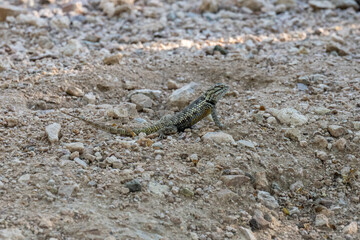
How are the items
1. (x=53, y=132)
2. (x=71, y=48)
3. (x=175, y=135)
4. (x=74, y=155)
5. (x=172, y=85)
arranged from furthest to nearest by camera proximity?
(x=71, y=48)
(x=172, y=85)
(x=175, y=135)
(x=53, y=132)
(x=74, y=155)

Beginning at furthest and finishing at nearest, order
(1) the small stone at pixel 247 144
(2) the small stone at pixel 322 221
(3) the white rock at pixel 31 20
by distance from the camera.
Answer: (3) the white rock at pixel 31 20 → (1) the small stone at pixel 247 144 → (2) the small stone at pixel 322 221

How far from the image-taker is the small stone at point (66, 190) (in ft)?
13.0

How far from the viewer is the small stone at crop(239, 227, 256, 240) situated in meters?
3.88

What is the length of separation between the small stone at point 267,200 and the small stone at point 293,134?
98 cm

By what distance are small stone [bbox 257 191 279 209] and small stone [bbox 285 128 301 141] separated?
0.98m

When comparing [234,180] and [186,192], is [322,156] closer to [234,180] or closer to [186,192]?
[234,180]

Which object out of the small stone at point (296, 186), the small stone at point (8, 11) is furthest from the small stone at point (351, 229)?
the small stone at point (8, 11)

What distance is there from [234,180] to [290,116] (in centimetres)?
144

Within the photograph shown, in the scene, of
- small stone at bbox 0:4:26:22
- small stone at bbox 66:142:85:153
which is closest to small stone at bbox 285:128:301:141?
small stone at bbox 66:142:85:153

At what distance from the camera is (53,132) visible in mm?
4848

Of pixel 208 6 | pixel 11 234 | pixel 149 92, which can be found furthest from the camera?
pixel 208 6

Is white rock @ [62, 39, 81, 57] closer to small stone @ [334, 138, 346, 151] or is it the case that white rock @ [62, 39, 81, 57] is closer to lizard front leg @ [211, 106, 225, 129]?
lizard front leg @ [211, 106, 225, 129]

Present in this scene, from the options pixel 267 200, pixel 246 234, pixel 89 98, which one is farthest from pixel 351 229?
pixel 89 98

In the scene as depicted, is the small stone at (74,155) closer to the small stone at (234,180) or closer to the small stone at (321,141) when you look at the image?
the small stone at (234,180)
